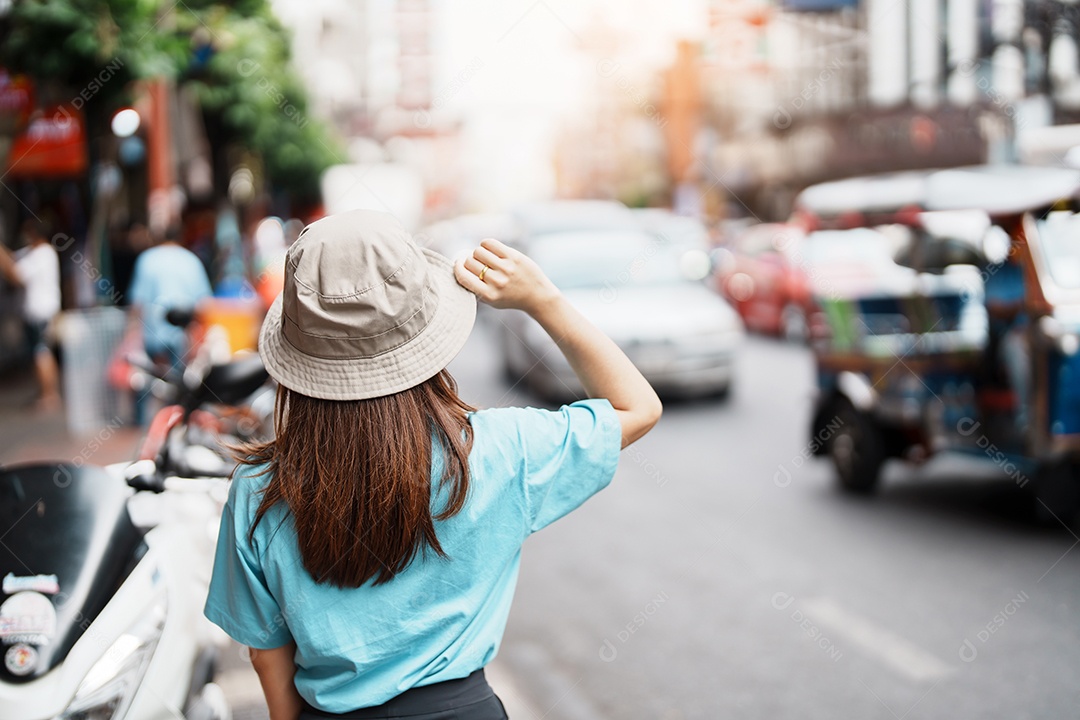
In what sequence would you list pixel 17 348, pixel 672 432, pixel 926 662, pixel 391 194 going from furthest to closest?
pixel 391 194 → pixel 17 348 → pixel 672 432 → pixel 926 662

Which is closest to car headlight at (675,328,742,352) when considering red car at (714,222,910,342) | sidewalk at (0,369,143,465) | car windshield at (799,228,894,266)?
red car at (714,222,910,342)

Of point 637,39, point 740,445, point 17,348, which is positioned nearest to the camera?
point 740,445

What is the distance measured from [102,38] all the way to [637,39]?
34.9 m

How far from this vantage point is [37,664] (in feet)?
6.82

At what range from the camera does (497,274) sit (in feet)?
5.49

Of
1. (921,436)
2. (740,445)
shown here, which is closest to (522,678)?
(921,436)

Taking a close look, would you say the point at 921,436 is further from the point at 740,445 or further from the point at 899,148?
the point at 899,148

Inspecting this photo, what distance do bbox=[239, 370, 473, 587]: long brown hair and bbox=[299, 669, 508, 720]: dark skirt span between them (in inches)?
8.1

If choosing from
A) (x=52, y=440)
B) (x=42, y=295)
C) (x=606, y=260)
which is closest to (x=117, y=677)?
(x=52, y=440)

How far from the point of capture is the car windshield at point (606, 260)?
36.9 ft

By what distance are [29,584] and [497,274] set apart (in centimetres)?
127

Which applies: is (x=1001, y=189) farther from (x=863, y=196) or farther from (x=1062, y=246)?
(x=863, y=196)

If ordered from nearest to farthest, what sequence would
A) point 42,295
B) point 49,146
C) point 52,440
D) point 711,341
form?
point 52,440, point 711,341, point 42,295, point 49,146

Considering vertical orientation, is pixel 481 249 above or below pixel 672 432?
above
